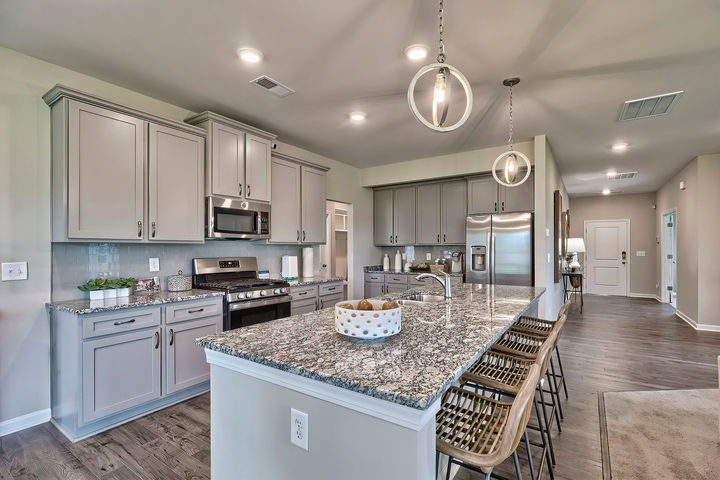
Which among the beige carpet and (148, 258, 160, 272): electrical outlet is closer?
the beige carpet

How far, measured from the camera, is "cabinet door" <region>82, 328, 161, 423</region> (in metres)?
2.34

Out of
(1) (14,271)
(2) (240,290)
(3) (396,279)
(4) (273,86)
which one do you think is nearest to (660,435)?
(2) (240,290)

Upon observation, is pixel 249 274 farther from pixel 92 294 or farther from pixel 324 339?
pixel 324 339

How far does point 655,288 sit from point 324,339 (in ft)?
32.8

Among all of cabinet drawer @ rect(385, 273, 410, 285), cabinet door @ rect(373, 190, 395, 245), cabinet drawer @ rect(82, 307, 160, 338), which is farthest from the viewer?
cabinet door @ rect(373, 190, 395, 245)

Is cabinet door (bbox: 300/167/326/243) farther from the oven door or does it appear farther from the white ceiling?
the oven door

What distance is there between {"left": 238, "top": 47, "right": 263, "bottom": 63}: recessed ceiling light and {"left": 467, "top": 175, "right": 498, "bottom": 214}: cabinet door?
11.2 feet

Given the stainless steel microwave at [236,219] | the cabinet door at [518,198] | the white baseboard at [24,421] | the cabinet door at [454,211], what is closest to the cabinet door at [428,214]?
the cabinet door at [454,211]

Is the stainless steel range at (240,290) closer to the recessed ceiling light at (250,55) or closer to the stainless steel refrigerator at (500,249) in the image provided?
the recessed ceiling light at (250,55)

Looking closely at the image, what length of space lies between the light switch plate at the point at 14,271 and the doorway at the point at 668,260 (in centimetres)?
978

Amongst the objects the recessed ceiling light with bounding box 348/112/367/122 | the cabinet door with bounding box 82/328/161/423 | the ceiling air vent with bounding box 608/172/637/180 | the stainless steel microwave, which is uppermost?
the recessed ceiling light with bounding box 348/112/367/122

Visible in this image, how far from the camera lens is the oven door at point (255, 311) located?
124 inches

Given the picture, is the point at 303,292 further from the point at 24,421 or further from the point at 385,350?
the point at 385,350

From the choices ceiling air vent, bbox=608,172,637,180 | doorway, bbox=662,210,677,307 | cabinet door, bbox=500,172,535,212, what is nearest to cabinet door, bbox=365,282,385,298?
cabinet door, bbox=500,172,535,212
